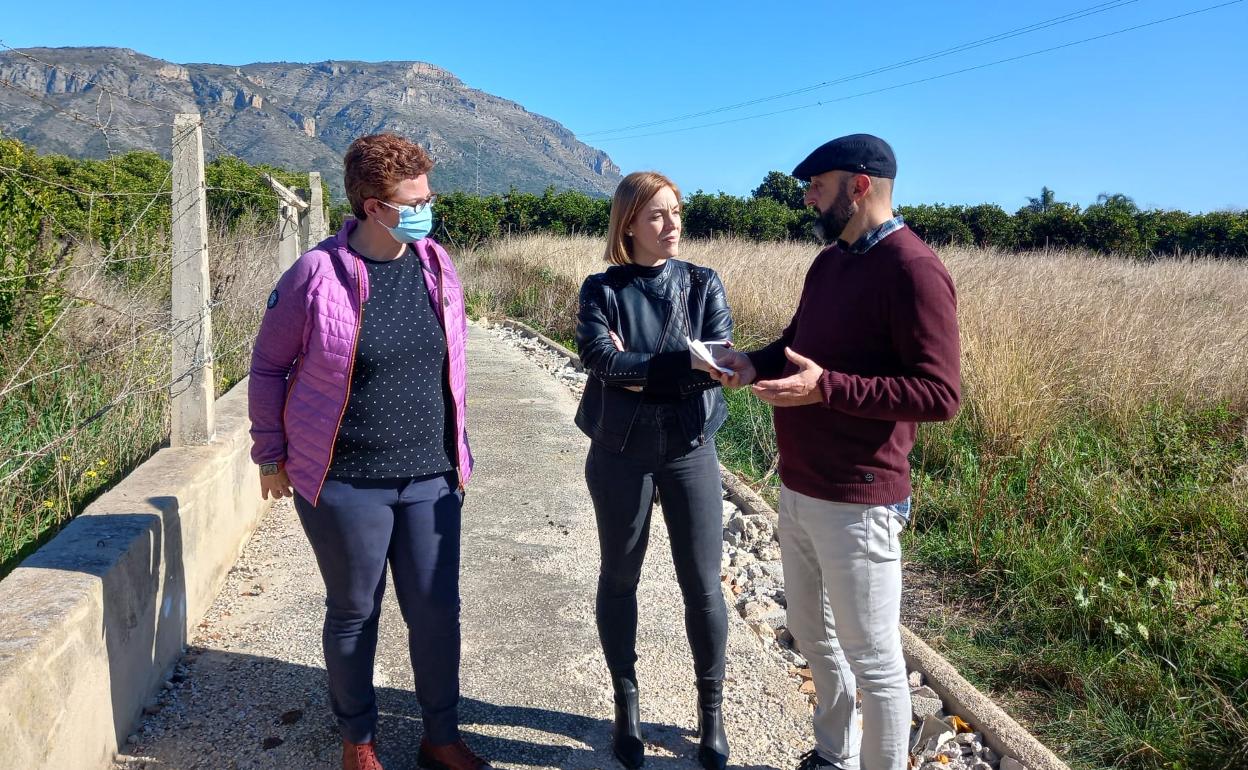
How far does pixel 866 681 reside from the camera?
232 centimetres

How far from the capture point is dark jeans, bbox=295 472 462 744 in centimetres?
240

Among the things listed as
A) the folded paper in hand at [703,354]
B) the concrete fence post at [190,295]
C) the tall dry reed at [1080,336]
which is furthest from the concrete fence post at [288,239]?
the folded paper in hand at [703,354]

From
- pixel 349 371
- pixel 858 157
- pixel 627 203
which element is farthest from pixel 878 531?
pixel 349 371

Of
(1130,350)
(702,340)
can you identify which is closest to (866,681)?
(702,340)

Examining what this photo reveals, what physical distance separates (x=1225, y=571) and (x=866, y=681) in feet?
8.43

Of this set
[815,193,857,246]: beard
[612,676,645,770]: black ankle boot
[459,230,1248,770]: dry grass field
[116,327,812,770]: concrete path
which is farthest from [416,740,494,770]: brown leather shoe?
[459,230,1248,770]: dry grass field

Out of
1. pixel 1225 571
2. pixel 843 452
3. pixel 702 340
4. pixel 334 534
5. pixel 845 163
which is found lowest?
pixel 1225 571

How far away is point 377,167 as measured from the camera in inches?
91.6

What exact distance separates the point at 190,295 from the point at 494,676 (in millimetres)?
2172

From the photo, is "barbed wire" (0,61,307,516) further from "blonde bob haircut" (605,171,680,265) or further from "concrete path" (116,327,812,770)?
"blonde bob haircut" (605,171,680,265)

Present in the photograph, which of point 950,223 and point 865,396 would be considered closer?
point 865,396

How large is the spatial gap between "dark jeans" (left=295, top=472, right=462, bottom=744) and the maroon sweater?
3.51 feet

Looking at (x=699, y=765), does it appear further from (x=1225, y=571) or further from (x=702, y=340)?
(x=1225, y=571)

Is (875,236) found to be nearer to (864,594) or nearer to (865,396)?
(865,396)
